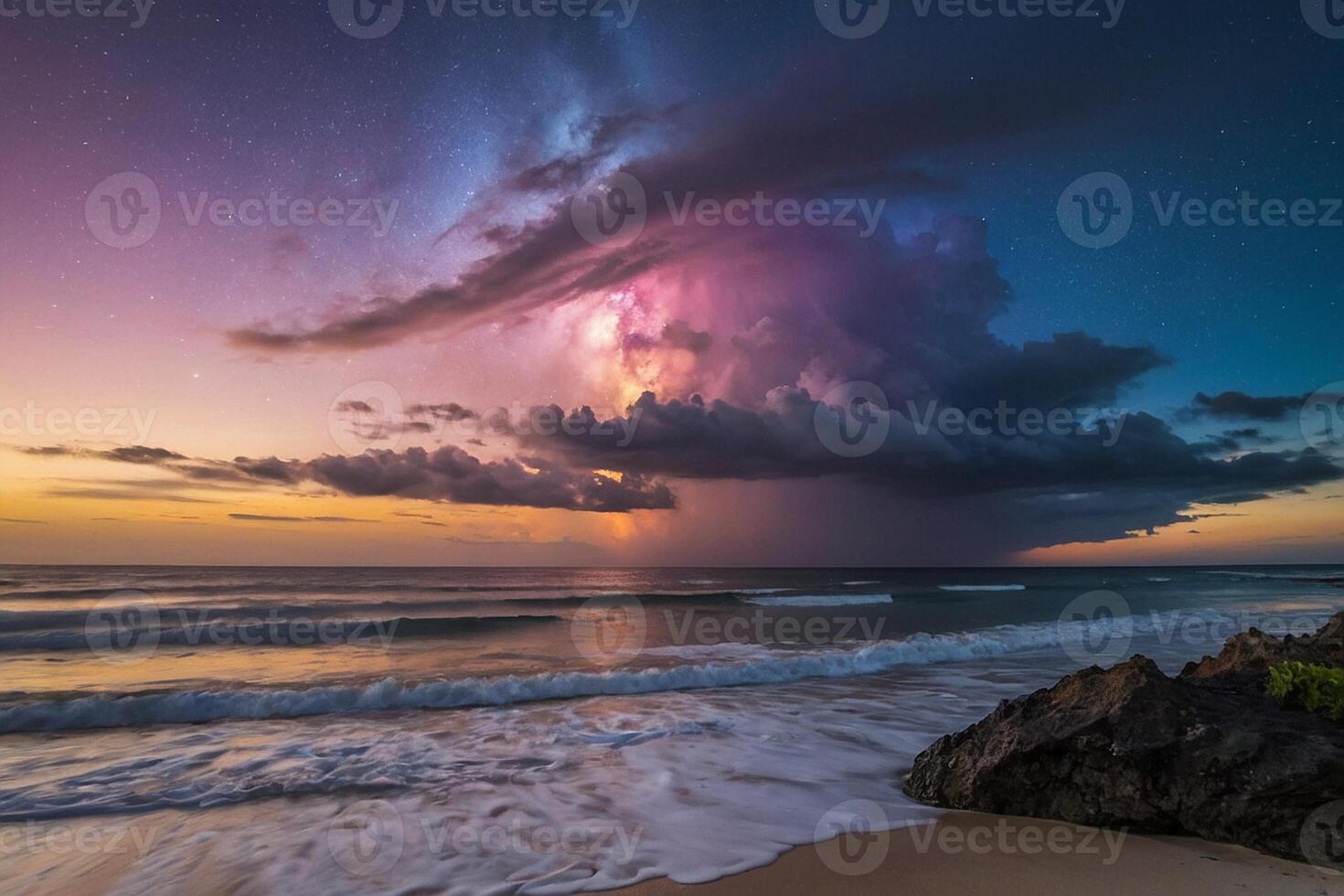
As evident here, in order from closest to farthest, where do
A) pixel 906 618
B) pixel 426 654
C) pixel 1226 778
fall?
pixel 1226 778, pixel 426 654, pixel 906 618

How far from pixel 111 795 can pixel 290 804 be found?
2.10m

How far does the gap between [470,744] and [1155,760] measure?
7347 millimetres

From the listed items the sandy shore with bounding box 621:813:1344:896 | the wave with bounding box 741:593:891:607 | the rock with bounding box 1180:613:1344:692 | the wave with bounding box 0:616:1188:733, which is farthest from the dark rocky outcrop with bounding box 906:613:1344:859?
the wave with bounding box 741:593:891:607

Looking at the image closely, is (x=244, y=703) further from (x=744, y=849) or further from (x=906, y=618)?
(x=906, y=618)

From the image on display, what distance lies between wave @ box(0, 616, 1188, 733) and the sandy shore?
7.81 meters

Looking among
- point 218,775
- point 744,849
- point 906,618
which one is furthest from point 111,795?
point 906,618

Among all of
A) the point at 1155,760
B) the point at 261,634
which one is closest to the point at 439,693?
the point at 1155,760

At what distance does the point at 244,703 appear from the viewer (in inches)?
433

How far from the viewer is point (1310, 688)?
5.30m

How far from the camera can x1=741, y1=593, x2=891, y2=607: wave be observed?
123 ft

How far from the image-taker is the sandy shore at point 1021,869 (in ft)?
13.8

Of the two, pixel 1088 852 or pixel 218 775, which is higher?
pixel 1088 852

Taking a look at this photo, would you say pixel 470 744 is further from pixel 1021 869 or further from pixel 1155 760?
pixel 1155 760

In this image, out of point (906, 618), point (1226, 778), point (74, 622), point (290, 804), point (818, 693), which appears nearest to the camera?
point (1226, 778)
